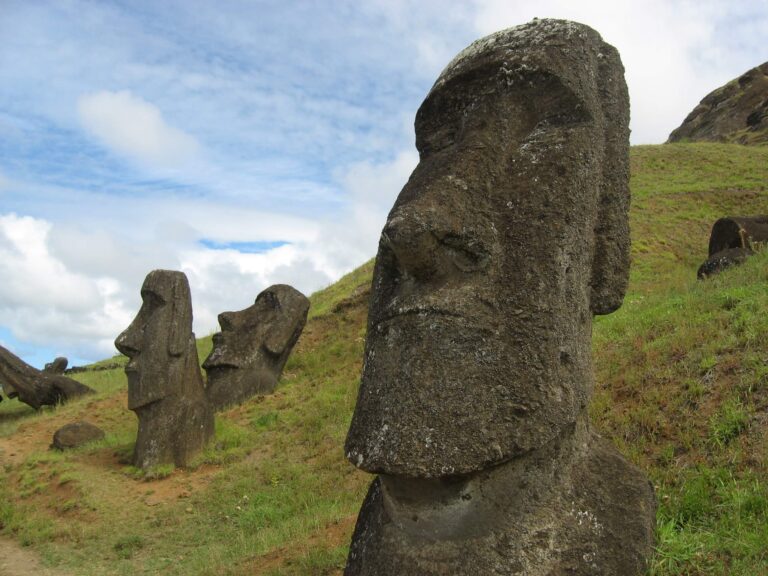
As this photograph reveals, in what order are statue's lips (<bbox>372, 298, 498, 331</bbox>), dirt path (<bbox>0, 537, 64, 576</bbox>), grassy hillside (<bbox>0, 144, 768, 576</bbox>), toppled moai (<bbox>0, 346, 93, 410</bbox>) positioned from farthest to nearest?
toppled moai (<bbox>0, 346, 93, 410</bbox>)
dirt path (<bbox>0, 537, 64, 576</bbox>)
grassy hillside (<bbox>0, 144, 768, 576</bbox>)
statue's lips (<bbox>372, 298, 498, 331</bbox>)

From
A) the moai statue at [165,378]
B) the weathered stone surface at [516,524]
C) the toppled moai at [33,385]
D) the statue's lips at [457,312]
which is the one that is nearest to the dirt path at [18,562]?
the moai statue at [165,378]

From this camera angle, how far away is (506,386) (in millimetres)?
2896

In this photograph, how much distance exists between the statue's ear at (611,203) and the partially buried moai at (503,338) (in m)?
0.01

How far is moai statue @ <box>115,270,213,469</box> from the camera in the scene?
34.0ft

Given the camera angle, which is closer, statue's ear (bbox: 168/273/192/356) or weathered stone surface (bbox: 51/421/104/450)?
statue's ear (bbox: 168/273/192/356)

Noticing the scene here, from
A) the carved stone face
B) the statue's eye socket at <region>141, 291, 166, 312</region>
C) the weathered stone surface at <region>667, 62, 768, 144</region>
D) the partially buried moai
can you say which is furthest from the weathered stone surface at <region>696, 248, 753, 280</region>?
the weathered stone surface at <region>667, 62, 768, 144</region>

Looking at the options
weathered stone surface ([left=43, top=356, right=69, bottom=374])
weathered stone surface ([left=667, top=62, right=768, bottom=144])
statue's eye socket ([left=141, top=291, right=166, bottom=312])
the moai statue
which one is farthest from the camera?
weathered stone surface ([left=667, top=62, right=768, bottom=144])

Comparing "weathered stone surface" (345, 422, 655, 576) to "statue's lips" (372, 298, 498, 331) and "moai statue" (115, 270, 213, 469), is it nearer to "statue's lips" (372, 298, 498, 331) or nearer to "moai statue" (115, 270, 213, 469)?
"statue's lips" (372, 298, 498, 331)

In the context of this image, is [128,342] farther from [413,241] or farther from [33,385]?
[413,241]

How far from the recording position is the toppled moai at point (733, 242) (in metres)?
12.3

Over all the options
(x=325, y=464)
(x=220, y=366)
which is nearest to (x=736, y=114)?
(x=220, y=366)

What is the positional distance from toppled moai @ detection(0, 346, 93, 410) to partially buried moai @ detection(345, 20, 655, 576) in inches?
552

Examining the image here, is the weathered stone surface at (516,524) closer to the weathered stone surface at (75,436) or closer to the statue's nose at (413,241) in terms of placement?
the statue's nose at (413,241)

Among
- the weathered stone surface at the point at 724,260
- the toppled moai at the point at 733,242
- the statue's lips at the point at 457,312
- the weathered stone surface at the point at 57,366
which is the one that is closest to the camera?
the statue's lips at the point at 457,312
